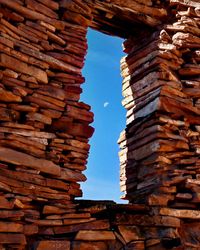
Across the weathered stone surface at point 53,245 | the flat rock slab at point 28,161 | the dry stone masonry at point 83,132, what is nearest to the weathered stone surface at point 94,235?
the dry stone masonry at point 83,132

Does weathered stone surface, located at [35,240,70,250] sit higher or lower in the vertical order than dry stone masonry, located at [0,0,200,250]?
lower

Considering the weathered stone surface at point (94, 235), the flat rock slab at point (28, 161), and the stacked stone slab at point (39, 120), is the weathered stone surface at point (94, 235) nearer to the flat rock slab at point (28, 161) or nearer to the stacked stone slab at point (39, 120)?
the stacked stone slab at point (39, 120)

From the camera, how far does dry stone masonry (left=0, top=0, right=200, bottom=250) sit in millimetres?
4961

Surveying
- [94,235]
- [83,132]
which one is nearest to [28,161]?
[83,132]

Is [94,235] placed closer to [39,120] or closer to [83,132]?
[83,132]

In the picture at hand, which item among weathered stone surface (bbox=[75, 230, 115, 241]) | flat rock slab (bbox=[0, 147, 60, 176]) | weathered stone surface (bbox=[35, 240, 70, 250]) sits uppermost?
flat rock slab (bbox=[0, 147, 60, 176])

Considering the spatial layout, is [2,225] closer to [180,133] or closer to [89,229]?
[89,229]

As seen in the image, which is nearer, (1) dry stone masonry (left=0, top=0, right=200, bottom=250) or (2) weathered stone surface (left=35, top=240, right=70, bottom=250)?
(2) weathered stone surface (left=35, top=240, right=70, bottom=250)

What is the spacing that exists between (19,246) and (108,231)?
106 centimetres

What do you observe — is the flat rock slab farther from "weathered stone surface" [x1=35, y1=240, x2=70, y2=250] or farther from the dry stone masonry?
"weathered stone surface" [x1=35, y1=240, x2=70, y2=250]

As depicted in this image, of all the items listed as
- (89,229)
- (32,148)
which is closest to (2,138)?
(32,148)

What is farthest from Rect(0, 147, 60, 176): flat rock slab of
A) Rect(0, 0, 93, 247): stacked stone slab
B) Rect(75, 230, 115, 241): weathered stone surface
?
Rect(75, 230, 115, 241): weathered stone surface

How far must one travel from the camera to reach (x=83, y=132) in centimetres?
561

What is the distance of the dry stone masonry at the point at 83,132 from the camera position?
496 centimetres
